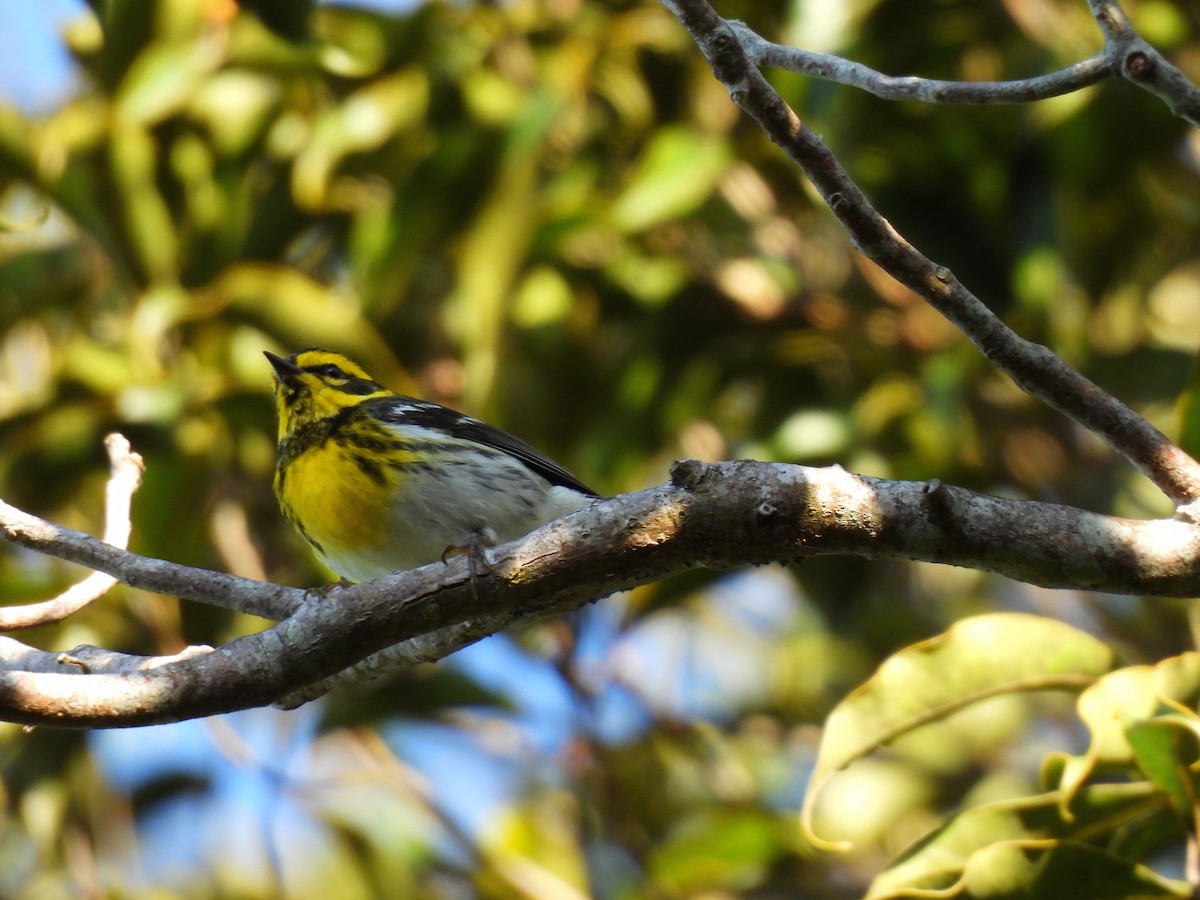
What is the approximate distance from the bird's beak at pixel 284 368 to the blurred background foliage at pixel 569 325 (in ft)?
0.28

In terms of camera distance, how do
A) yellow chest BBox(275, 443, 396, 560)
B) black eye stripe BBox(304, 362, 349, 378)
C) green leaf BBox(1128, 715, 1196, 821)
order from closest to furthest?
1. green leaf BBox(1128, 715, 1196, 821)
2. yellow chest BBox(275, 443, 396, 560)
3. black eye stripe BBox(304, 362, 349, 378)

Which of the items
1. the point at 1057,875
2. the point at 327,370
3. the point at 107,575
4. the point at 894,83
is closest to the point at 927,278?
the point at 894,83

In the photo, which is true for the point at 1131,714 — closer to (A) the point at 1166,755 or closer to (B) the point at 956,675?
(A) the point at 1166,755

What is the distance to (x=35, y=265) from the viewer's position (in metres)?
4.90

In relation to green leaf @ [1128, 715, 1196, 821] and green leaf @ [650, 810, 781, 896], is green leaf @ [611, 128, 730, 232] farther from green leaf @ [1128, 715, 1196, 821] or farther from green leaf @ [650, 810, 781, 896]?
green leaf @ [1128, 715, 1196, 821]

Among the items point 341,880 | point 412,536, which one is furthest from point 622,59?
point 341,880

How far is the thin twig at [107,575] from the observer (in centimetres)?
269

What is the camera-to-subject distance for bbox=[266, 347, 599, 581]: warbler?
3.79 m

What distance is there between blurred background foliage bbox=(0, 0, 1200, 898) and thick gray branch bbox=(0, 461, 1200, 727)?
188cm

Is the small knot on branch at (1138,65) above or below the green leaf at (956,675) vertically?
above

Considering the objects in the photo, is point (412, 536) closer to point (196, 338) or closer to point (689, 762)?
point (196, 338)

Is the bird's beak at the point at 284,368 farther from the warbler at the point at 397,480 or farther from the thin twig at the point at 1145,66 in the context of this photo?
the thin twig at the point at 1145,66

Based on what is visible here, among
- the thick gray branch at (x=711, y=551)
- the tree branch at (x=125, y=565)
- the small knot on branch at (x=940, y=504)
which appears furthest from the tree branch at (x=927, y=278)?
the tree branch at (x=125, y=565)

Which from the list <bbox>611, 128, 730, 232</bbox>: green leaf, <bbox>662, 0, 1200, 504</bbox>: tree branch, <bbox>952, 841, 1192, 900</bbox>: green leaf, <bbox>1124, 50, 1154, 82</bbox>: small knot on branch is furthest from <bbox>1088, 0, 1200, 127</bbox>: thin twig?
<bbox>611, 128, 730, 232</bbox>: green leaf
